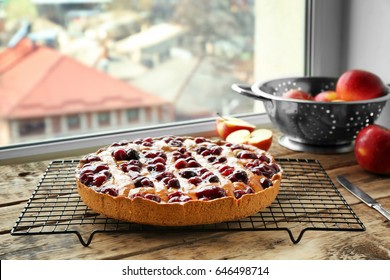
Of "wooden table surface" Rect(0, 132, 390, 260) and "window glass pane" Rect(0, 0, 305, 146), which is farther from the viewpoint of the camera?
"window glass pane" Rect(0, 0, 305, 146)

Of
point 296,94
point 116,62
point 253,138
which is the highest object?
point 296,94

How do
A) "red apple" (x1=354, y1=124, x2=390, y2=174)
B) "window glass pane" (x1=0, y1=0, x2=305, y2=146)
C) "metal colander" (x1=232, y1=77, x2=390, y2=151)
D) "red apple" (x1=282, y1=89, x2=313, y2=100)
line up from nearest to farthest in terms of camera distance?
"red apple" (x1=354, y1=124, x2=390, y2=174), "metal colander" (x1=232, y1=77, x2=390, y2=151), "red apple" (x1=282, y1=89, x2=313, y2=100), "window glass pane" (x1=0, y1=0, x2=305, y2=146)

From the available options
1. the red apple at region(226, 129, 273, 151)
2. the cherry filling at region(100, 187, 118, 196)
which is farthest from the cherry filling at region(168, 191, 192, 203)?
the red apple at region(226, 129, 273, 151)

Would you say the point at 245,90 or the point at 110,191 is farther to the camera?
the point at 245,90

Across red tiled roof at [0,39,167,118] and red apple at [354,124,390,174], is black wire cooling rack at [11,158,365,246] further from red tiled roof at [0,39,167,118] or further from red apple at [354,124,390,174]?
red tiled roof at [0,39,167,118]

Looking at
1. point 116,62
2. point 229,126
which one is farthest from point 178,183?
point 116,62

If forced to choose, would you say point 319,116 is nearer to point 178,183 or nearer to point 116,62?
point 178,183

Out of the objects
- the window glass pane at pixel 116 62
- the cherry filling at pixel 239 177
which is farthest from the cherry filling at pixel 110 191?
the window glass pane at pixel 116 62
